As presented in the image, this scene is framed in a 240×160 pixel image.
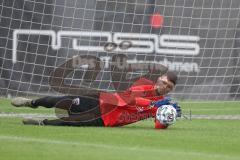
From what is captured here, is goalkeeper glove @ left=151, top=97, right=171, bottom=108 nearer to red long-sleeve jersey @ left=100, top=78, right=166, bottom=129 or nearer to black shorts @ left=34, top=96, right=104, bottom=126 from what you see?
red long-sleeve jersey @ left=100, top=78, right=166, bottom=129

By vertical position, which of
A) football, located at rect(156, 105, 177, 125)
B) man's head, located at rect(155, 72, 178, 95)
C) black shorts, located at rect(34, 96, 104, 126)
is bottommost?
black shorts, located at rect(34, 96, 104, 126)

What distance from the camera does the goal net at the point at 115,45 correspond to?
1731 centimetres

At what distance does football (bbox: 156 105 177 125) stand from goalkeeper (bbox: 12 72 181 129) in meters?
0.11

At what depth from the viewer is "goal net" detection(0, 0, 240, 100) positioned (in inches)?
682

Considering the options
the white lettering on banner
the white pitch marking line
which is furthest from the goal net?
the white pitch marking line

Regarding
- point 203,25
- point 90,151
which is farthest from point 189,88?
point 90,151

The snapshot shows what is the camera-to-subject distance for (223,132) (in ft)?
41.5

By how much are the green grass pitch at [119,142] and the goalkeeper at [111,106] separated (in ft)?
0.80

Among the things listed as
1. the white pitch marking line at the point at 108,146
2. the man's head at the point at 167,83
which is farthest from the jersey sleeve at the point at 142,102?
the white pitch marking line at the point at 108,146

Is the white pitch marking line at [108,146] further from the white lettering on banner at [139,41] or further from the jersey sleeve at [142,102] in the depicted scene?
the white lettering on banner at [139,41]

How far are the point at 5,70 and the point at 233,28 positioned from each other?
4786 millimetres

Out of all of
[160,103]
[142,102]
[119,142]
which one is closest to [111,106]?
[142,102]

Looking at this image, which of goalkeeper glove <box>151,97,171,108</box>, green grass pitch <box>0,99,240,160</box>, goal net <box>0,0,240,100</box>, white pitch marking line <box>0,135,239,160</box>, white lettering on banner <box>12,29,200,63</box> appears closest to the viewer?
green grass pitch <box>0,99,240,160</box>

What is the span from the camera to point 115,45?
19.1 metres
